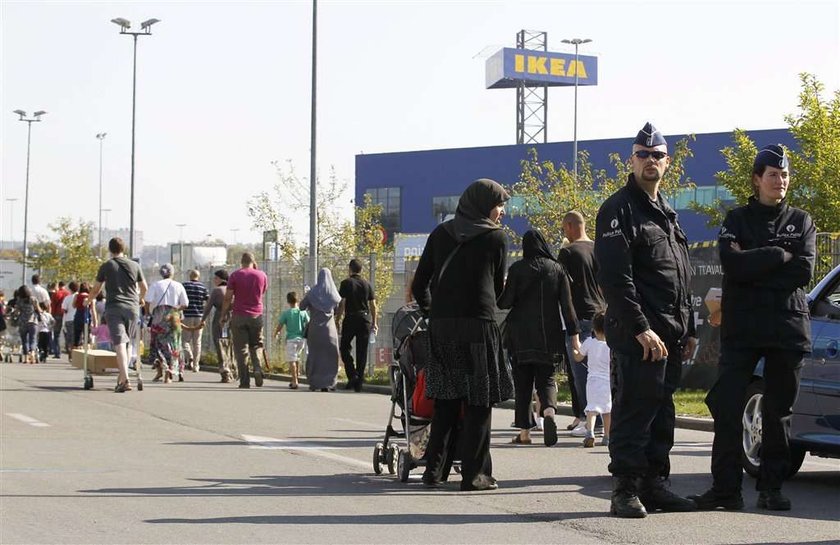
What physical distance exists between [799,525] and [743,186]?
17.2 metres

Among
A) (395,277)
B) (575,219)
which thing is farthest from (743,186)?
(575,219)

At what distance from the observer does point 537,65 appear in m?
96.9

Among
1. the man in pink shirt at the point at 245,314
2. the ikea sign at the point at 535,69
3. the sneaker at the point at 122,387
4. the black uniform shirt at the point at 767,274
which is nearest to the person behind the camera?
the black uniform shirt at the point at 767,274

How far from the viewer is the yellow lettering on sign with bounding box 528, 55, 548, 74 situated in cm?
9644

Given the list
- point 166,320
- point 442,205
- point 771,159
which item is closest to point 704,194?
point 442,205

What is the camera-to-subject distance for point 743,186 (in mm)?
24781

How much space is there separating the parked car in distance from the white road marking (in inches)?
130

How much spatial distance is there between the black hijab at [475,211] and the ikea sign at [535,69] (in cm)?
8638

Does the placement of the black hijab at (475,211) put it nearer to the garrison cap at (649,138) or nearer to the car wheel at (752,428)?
the garrison cap at (649,138)

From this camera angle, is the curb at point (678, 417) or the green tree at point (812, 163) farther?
the green tree at point (812, 163)

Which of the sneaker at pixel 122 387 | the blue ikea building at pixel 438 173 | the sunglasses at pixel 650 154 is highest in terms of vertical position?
the blue ikea building at pixel 438 173

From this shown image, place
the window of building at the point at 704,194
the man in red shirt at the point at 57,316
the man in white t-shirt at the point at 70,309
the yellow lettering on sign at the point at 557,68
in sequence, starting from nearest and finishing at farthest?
the man in white t-shirt at the point at 70,309
the man in red shirt at the point at 57,316
the window of building at the point at 704,194
the yellow lettering on sign at the point at 557,68

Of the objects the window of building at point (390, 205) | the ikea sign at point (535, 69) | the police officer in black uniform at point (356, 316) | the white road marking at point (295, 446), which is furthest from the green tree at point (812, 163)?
the ikea sign at point (535, 69)

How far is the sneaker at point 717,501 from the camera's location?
8.65m
